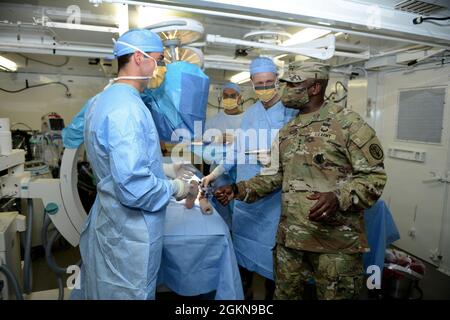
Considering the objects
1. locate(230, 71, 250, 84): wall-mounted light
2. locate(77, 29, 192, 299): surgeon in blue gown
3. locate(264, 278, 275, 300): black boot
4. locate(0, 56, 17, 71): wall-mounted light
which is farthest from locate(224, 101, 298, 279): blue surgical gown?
locate(0, 56, 17, 71): wall-mounted light

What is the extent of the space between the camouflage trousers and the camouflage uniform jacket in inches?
2.5

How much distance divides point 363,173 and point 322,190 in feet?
0.81

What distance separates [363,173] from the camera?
1600 mm

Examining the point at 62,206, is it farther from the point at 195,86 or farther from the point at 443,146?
the point at 443,146

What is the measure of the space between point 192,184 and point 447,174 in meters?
3.04

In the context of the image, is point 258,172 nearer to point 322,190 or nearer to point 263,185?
Result: point 263,185

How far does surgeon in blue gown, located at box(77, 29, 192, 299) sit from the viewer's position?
4.22 ft

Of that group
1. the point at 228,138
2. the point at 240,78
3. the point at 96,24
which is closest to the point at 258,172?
the point at 228,138

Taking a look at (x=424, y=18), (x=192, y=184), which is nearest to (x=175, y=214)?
(x=192, y=184)

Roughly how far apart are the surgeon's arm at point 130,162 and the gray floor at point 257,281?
1588 mm

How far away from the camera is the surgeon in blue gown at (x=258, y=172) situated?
7.20ft

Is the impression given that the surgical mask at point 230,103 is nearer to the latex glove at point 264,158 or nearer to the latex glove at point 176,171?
the latex glove at point 176,171

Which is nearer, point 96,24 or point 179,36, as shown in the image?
point 179,36

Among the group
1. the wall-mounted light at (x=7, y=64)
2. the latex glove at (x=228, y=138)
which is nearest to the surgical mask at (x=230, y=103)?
the latex glove at (x=228, y=138)
